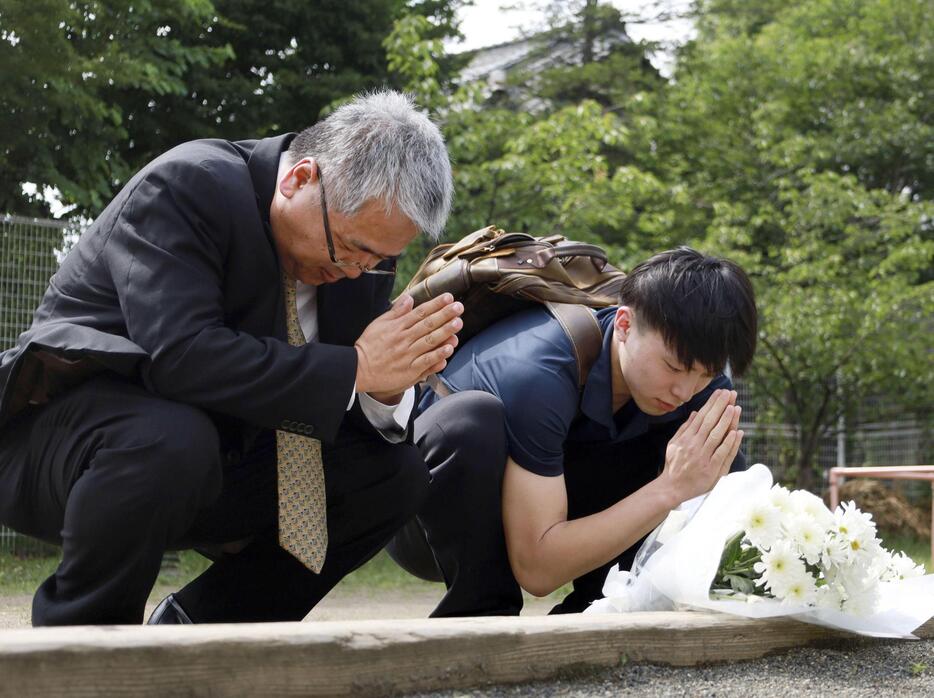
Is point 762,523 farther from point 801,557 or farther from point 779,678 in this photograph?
point 779,678

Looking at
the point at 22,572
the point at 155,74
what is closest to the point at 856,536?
the point at 22,572

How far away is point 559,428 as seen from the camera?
302cm

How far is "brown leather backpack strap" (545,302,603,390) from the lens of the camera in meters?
3.16

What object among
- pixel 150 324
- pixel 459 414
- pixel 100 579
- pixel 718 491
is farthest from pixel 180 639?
pixel 718 491

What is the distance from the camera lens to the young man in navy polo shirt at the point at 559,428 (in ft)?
9.80

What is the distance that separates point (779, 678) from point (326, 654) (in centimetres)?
98

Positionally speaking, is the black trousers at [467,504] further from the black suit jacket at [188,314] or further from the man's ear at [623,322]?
the black suit jacket at [188,314]

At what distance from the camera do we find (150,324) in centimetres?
235

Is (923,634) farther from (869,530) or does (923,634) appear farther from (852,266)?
(852,266)

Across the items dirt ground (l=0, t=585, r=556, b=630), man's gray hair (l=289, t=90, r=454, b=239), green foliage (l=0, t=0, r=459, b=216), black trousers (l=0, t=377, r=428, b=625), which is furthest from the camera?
green foliage (l=0, t=0, r=459, b=216)

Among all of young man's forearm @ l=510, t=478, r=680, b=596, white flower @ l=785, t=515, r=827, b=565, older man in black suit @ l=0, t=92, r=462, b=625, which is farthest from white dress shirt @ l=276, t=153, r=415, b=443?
white flower @ l=785, t=515, r=827, b=565

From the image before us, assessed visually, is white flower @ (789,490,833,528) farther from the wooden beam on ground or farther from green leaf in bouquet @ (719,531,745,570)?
the wooden beam on ground

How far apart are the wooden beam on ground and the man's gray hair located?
0.88 m

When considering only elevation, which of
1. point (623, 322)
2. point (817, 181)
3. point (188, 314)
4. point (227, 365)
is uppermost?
point (188, 314)
